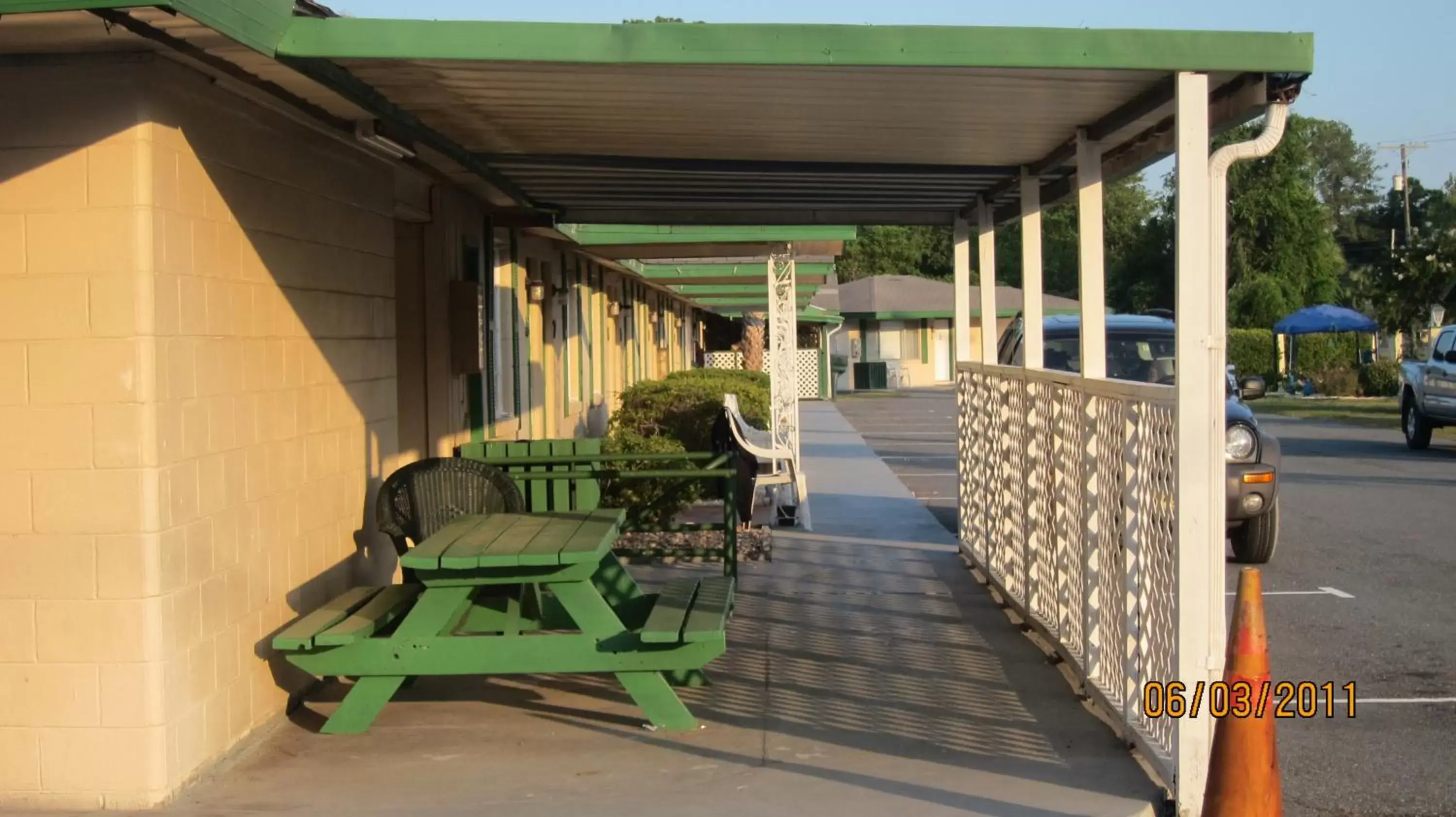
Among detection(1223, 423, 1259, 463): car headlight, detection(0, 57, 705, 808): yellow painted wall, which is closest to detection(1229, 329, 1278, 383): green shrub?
detection(1223, 423, 1259, 463): car headlight

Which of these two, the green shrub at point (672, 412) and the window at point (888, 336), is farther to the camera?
the window at point (888, 336)

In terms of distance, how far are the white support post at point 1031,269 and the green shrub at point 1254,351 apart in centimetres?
3801

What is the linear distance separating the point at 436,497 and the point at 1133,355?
636 centimetres

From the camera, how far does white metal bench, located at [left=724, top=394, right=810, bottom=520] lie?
1198 centimetres

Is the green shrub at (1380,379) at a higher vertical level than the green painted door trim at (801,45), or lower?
lower

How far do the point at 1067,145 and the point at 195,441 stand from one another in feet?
14.5

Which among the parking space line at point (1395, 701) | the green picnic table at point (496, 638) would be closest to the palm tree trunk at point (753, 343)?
the parking space line at point (1395, 701)

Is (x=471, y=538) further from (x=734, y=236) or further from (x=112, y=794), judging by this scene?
(x=734, y=236)

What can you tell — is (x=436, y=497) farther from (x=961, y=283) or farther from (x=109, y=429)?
(x=961, y=283)

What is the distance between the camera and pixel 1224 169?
16.4 feet

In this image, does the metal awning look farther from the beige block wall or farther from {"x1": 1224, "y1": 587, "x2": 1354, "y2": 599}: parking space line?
the beige block wall

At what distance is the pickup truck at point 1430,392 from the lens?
20.4m

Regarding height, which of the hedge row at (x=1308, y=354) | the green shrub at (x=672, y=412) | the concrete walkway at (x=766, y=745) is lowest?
the concrete walkway at (x=766, y=745)

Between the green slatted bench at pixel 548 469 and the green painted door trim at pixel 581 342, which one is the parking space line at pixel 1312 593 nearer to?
the green slatted bench at pixel 548 469
